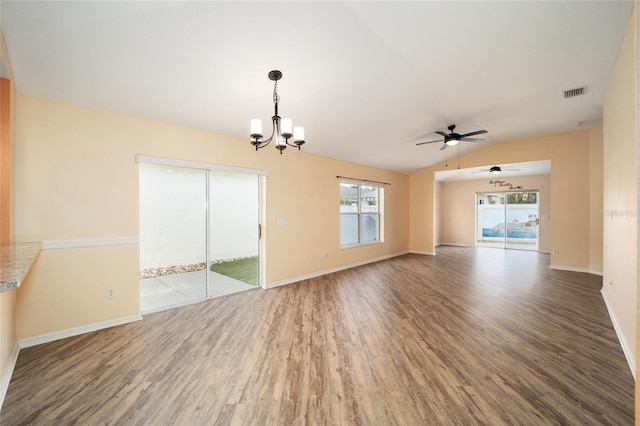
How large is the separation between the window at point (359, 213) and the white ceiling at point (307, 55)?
275 centimetres

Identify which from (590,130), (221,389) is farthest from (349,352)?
(590,130)

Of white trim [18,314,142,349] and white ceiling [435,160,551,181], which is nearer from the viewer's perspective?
white trim [18,314,142,349]

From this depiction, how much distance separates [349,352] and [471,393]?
3.37ft

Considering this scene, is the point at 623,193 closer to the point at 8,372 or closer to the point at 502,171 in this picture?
the point at 8,372

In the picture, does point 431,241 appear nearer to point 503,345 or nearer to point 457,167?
point 457,167

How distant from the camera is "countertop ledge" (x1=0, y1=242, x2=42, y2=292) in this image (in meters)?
1.20

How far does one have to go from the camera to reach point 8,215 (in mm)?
2322

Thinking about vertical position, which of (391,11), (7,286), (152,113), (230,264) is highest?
(391,11)

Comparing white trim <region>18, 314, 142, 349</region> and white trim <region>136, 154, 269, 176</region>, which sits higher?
white trim <region>136, 154, 269, 176</region>

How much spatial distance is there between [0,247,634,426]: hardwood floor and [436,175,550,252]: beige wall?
20.3 ft

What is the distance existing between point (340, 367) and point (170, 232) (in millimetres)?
3075

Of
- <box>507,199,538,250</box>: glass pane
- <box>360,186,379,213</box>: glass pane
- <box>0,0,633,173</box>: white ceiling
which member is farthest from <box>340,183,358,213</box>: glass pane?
<box>507,199,538,250</box>: glass pane

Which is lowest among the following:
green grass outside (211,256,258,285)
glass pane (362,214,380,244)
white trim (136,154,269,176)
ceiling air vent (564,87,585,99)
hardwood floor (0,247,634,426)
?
hardwood floor (0,247,634,426)

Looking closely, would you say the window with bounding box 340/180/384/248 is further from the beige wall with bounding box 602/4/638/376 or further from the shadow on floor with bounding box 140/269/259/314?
the beige wall with bounding box 602/4/638/376
